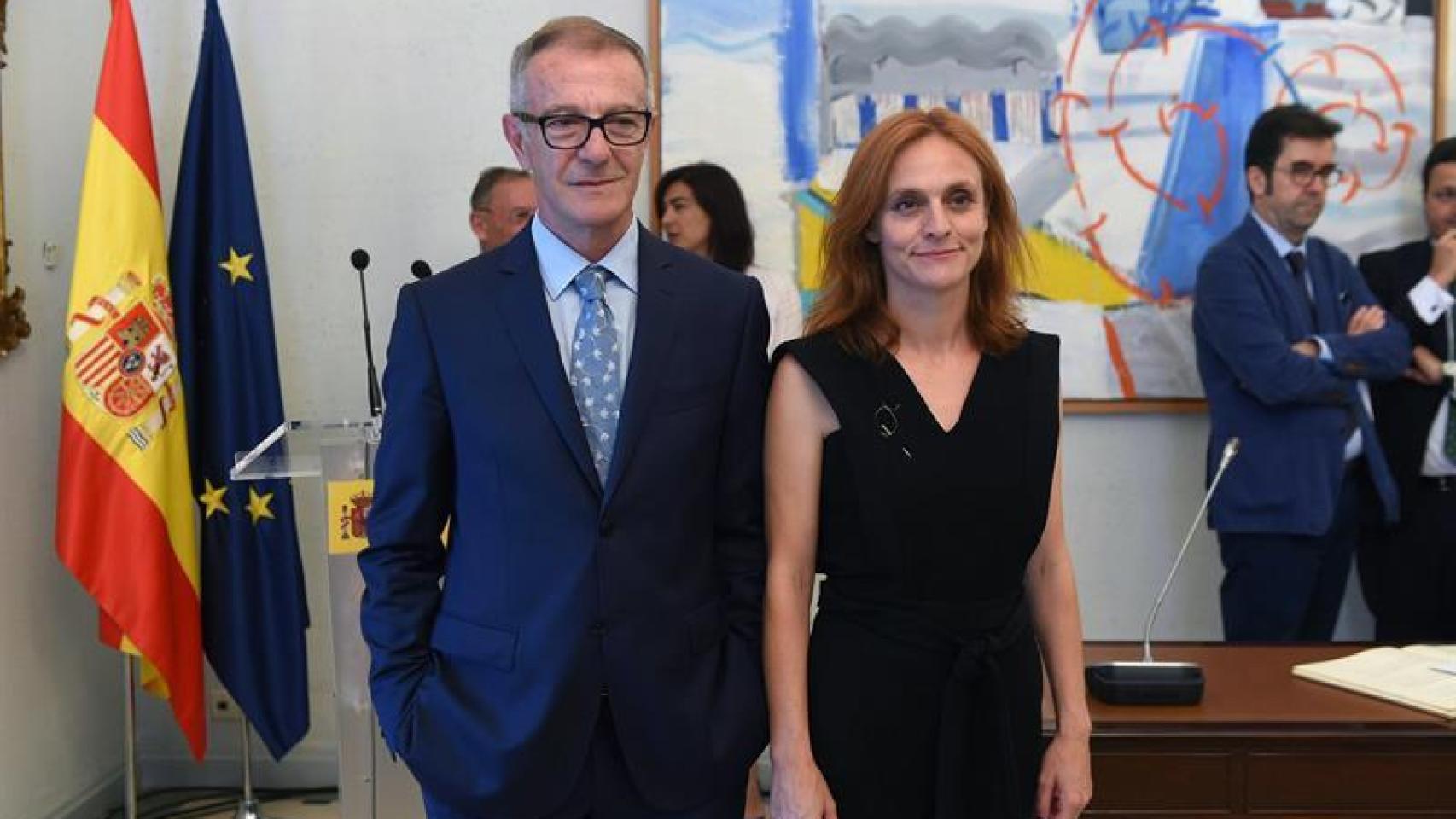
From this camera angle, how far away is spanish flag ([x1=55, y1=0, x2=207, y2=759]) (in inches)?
136

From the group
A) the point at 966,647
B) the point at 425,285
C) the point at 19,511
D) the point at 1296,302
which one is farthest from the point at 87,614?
the point at 1296,302

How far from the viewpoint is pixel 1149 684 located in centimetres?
237

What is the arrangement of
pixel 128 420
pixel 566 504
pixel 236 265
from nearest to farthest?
pixel 566 504 < pixel 128 420 < pixel 236 265

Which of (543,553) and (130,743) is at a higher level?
(543,553)

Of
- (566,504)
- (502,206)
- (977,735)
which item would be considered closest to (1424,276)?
(502,206)

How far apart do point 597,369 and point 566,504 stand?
0.17m

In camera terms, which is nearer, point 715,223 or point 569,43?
point 569,43

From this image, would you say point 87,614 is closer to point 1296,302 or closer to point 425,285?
point 425,285

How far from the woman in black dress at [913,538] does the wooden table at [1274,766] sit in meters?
0.35

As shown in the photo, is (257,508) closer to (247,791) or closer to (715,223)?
(247,791)

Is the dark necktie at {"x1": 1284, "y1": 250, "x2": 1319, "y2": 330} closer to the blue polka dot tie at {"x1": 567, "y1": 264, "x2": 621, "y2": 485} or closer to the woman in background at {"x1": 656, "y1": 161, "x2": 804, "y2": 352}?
the woman in background at {"x1": 656, "y1": 161, "x2": 804, "y2": 352}

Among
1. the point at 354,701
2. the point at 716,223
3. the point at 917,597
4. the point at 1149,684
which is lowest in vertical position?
the point at 354,701

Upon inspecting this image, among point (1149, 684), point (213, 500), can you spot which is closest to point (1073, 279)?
point (1149, 684)

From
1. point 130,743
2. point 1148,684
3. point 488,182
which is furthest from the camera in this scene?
point 488,182
